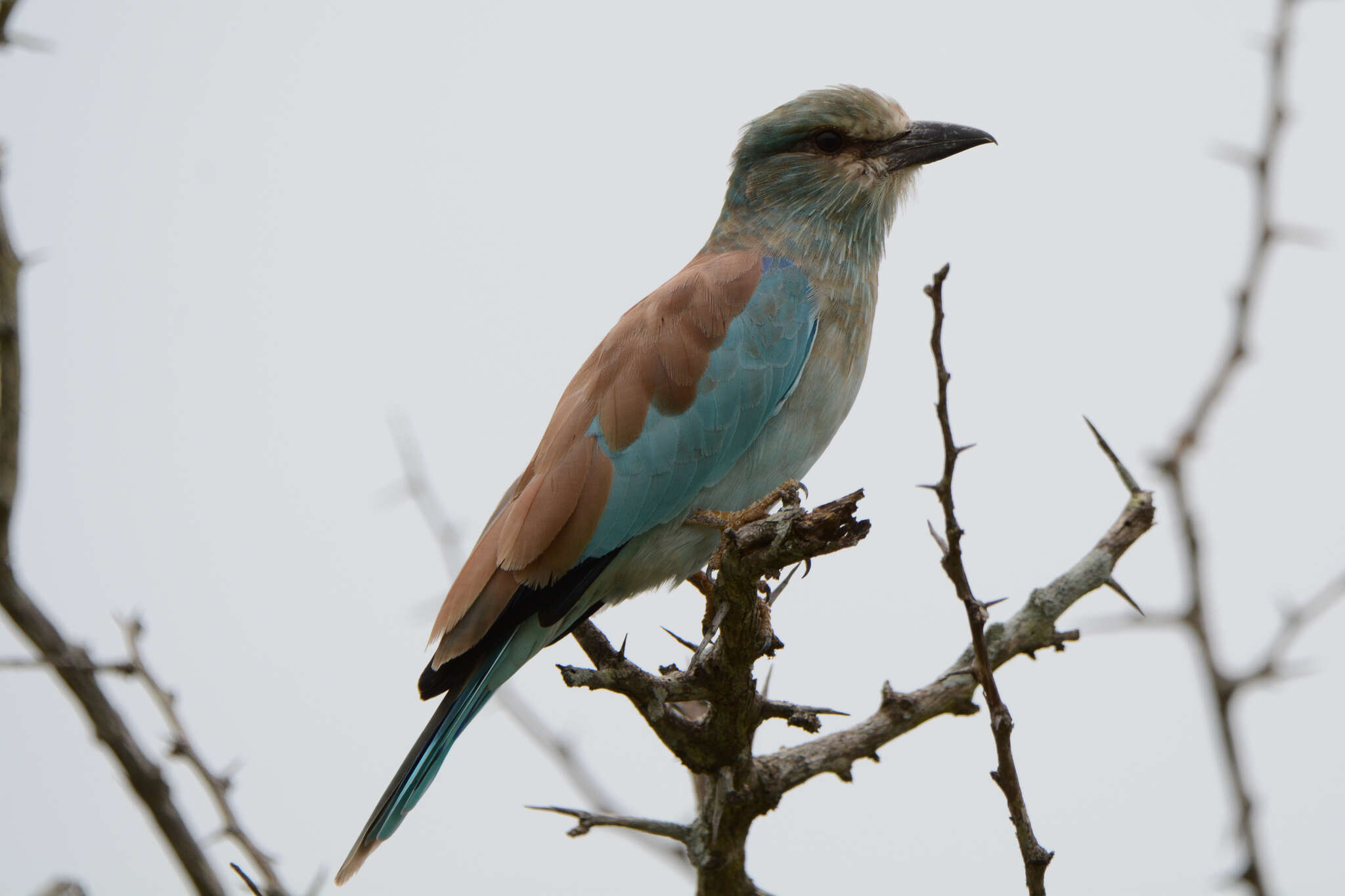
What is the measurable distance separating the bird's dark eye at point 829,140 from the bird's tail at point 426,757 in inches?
116

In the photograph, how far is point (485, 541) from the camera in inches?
185

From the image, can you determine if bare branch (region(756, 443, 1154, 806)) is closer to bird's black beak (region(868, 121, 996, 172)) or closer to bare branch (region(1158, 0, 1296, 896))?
bare branch (region(1158, 0, 1296, 896))

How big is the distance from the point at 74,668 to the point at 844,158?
4.17 m

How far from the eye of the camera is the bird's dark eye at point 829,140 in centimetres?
583

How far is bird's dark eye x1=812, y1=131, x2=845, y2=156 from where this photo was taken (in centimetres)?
583

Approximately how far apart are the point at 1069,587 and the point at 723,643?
1.12m

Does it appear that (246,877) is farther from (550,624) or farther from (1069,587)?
(1069,587)

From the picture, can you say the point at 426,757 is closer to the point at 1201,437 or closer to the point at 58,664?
the point at 58,664

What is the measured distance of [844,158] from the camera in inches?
229

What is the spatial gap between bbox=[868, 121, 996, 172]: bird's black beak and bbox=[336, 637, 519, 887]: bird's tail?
10.0ft

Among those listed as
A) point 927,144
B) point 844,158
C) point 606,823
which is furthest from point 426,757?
point 927,144

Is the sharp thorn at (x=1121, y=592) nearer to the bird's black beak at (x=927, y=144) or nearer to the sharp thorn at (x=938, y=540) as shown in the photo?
the sharp thorn at (x=938, y=540)

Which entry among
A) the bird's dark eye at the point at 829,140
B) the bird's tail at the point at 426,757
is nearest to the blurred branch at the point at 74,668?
the bird's tail at the point at 426,757

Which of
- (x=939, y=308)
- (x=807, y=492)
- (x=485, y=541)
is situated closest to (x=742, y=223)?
(x=807, y=492)
